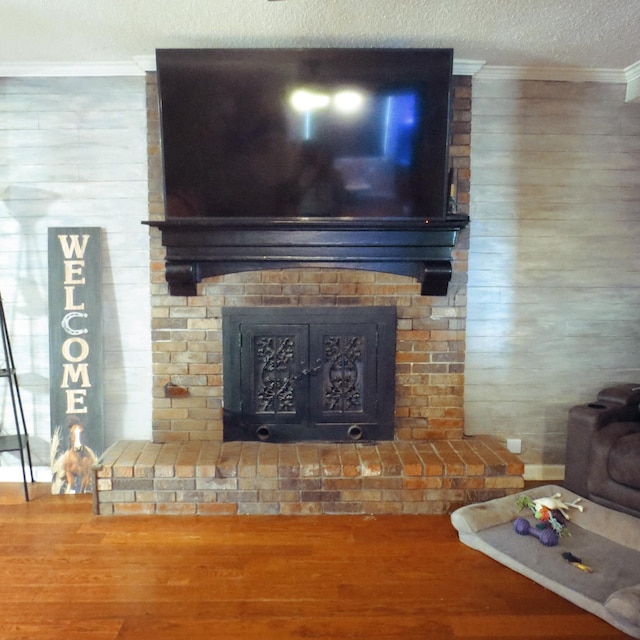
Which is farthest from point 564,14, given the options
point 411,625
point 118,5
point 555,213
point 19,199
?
point 19,199

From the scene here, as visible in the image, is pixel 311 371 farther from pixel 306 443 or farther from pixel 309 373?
pixel 306 443

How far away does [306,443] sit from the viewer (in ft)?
8.93

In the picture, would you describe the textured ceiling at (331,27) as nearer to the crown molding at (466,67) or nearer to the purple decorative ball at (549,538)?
the crown molding at (466,67)

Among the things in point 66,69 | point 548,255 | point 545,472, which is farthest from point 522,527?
point 66,69

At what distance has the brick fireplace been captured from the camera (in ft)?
8.00

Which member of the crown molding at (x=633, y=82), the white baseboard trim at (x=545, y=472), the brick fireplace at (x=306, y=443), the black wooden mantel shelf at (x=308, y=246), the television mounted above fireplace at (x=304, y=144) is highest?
the crown molding at (x=633, y=82)

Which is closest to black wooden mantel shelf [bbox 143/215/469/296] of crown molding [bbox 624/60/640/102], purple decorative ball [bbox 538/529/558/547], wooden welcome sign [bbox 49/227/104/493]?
wooden welcome sign [bbox 49/227/104/493]

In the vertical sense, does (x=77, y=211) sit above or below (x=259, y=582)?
above

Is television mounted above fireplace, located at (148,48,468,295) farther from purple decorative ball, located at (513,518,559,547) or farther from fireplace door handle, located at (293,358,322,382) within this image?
purple decorative ball, located at (513,518,559,547)

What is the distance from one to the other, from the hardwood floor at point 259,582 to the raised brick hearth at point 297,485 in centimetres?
6

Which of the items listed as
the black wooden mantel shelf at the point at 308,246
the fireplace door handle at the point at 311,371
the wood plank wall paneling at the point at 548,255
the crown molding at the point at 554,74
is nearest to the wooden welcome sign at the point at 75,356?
the black wooden mantel shelf at the point at 308,246

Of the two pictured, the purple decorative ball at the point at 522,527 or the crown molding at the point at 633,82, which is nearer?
the purple decorative ball at the point at 522,527

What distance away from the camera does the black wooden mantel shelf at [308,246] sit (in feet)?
8.19

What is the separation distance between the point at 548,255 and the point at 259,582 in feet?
7.14
